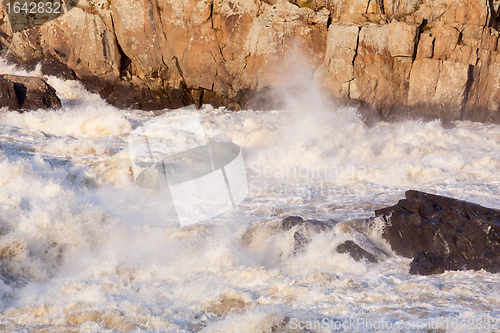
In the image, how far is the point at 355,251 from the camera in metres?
5.25

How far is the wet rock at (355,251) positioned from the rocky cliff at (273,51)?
26.9 ft

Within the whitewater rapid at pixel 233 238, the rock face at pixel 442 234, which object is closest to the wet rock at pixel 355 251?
the whitewater rapid at pixel 233 238

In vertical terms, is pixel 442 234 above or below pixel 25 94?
below

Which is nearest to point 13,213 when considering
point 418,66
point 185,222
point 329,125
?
point 185,222

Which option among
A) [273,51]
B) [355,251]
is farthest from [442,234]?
[273,51]

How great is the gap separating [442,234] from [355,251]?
1276 mm

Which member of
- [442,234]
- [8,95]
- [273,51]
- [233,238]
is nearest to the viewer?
[442,234]

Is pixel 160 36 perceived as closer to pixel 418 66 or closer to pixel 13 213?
pixel 418 66

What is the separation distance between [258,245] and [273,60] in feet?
28.5

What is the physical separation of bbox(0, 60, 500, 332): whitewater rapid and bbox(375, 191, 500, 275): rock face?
205mm

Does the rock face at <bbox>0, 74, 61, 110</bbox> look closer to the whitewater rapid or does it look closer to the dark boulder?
the dark boulder

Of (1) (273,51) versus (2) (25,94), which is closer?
(2) (25,94)

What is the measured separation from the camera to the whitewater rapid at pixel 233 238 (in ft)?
13.0

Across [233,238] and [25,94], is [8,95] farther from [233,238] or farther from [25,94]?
[233,238]
